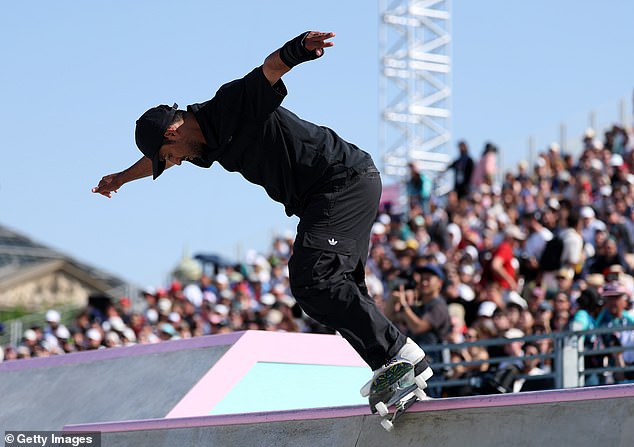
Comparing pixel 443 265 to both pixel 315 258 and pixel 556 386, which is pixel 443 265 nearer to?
pixel 556 386

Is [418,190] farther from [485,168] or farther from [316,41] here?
[316,41]

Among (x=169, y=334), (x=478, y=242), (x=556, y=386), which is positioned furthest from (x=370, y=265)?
(x=556, y=386)

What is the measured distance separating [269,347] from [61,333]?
10033mm

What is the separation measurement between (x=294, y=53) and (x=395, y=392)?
1634 millimetres

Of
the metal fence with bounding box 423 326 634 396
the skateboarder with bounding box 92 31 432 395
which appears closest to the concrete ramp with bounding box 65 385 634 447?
the skateboarder with bounding box 92 31 432 395

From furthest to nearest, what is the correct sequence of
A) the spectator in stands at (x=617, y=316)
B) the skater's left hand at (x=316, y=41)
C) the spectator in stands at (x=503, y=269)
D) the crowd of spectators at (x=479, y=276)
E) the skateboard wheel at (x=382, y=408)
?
1. the spectator in stands at (x=503, y=269)
2. the crowd of spectators at (x=479, y=276)
3. the spectator in stands at (x=617, y=316)
4. the skateboard wheel at (x=382, y=408)
5. the skater's left hand at (x=316, y=41)

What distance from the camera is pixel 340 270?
17.1ft

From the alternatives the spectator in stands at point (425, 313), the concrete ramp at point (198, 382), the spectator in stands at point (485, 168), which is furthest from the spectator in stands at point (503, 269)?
the spectator in stands at point (485, 168)

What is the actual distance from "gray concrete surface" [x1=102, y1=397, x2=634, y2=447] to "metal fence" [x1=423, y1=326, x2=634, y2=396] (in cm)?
232

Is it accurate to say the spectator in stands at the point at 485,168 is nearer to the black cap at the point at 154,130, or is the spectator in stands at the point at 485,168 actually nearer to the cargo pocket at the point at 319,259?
the cargo pocket at the point at 319,259

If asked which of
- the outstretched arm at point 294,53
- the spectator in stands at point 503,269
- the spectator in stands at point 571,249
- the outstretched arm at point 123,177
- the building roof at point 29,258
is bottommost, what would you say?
the building roof at point 29,258

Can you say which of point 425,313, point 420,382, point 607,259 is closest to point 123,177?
point 420,382

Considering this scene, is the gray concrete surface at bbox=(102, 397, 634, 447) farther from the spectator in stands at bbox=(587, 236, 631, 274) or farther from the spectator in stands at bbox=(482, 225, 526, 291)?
the spectator in stands at bbox=(482, 225, 526, 291)

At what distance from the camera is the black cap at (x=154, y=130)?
16.9 ft
